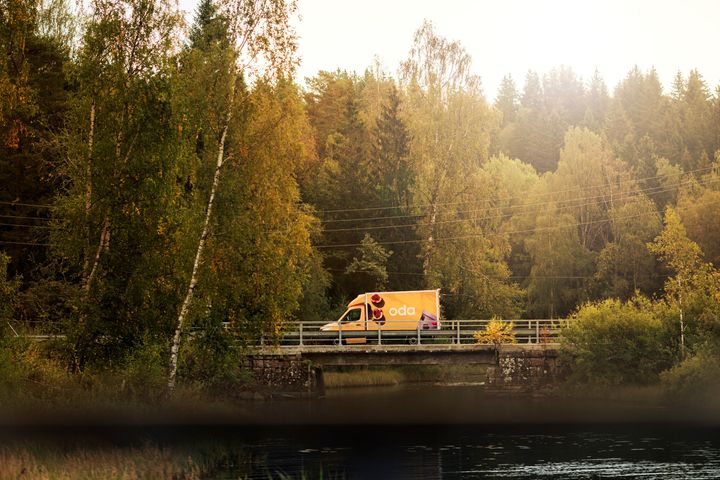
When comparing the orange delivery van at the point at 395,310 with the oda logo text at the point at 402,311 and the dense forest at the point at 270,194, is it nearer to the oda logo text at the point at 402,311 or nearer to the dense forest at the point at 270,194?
the oda logo text at the point at 402,311

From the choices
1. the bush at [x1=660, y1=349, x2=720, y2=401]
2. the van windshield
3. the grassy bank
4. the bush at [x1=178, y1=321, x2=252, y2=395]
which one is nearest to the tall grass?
the bush at [x1=178, y1=321, x2=252, y2=395]

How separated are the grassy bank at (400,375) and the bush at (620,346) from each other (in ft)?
51.5

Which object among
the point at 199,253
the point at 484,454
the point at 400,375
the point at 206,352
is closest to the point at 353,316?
the point at 400,375

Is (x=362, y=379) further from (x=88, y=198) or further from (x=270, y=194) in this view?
(x=88, y=198)

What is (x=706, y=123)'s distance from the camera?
90938 millimetres

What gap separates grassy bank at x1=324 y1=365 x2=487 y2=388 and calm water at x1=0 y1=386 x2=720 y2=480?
1475 centimetres

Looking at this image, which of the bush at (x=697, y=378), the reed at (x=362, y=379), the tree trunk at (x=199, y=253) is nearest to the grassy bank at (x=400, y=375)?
the reed at (x=362, y=379)

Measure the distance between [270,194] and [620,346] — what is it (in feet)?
73.8

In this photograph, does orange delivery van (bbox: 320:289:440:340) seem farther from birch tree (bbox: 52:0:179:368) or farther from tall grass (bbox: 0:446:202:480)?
tall grass (bbox: 0:446:202:480)

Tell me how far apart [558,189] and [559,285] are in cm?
820

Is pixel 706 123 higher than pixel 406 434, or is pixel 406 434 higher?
pixel 706 123

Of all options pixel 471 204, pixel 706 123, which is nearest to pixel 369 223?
pixel 471 204

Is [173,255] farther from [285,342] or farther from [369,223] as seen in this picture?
[369,223]

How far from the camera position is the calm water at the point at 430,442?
975 inches
